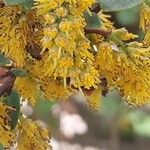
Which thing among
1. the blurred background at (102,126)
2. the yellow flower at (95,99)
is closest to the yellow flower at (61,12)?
the yellow flower at (95,99)

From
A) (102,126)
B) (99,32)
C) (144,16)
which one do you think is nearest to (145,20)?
(144,16)

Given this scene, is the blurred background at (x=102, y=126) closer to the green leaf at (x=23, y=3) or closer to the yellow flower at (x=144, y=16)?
the yellow flower at (x=144, y=16)

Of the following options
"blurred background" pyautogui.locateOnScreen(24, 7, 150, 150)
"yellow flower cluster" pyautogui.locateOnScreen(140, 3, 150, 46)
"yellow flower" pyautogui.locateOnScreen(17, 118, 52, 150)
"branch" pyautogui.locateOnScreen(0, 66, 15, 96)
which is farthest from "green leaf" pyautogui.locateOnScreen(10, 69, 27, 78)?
"blurred background" pyautogui.locateOnScreen(24, 7, 150, 150)

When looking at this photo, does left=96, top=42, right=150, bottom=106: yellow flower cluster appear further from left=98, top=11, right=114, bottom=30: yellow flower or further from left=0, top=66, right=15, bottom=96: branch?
left=0, top=66, right=15, bottom=96: branch

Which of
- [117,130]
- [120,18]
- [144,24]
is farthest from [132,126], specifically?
[144,24]

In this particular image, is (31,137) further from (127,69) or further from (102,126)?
(102,126)

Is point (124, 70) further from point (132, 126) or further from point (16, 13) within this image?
point (132, 126)
